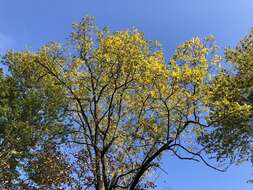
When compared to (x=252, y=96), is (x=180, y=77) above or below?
below

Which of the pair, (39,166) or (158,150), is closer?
(158,150)

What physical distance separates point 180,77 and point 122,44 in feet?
13.8

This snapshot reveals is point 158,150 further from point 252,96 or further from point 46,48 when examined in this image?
point 46,48

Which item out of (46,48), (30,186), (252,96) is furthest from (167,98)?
(30,186)

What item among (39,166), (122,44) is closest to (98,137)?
(39,166)

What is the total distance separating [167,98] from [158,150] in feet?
10.8

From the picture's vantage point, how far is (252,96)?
3297cm

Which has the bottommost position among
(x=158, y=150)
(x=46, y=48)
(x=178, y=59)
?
(x=158, y=150)

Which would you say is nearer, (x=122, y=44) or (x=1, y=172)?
(x=122, y=44)

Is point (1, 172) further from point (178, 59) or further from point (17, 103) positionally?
point (178, 59)

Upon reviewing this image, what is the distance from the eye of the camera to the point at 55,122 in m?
32.5

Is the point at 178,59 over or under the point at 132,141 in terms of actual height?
over

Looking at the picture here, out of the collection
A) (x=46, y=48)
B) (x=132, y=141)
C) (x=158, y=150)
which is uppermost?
(x=46, y=48)

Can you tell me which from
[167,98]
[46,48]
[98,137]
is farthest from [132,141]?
[46,48]
